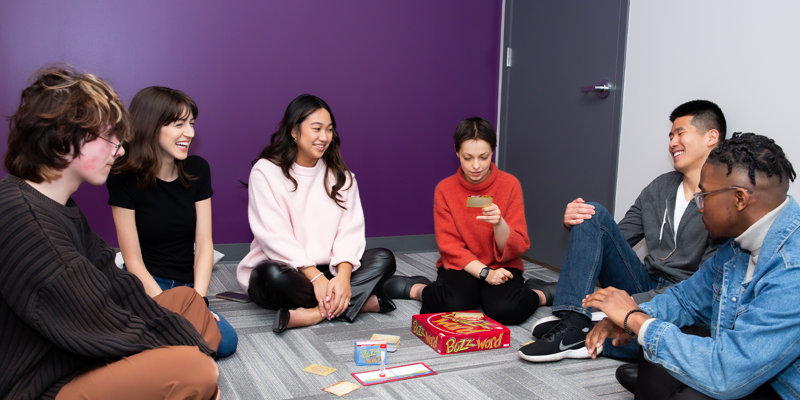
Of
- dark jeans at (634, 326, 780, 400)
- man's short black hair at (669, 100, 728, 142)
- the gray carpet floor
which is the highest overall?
man's short black hair at (669, 100, 728, 142)

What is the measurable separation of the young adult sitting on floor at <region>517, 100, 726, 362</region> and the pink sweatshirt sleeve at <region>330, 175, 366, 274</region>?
838 millimetres

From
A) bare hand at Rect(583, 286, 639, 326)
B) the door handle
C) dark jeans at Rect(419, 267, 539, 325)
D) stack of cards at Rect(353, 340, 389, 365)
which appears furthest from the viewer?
the door handle

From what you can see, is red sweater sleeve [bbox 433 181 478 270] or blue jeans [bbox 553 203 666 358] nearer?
blue jeans [bbox 553 203 666 358]

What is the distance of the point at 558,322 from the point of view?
7.57 ft

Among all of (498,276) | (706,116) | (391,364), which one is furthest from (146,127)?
(706,116)

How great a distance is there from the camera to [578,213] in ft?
7.60

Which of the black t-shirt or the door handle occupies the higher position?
the door handle

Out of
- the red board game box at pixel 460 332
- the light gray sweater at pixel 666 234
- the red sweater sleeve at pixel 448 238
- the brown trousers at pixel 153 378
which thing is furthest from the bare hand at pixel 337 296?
the light gray sweater at pixel 666 234

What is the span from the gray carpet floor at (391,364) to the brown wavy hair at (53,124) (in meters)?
0.87

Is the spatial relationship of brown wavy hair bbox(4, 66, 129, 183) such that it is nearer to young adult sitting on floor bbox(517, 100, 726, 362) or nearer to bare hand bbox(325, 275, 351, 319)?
bare hand bbox(325, 275, 351, 319)

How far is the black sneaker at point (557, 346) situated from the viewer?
84.2 inches

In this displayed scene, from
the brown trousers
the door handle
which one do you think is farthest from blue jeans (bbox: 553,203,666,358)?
the brown trousers

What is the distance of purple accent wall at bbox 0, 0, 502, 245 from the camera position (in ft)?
11.0

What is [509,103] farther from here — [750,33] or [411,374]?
[411,374]
